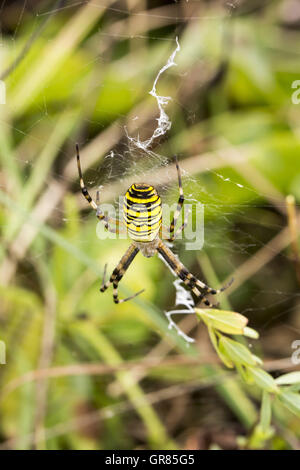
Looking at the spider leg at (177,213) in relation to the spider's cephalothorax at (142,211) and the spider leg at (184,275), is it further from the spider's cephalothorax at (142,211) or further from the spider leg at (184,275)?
the spider leg at (184,275)

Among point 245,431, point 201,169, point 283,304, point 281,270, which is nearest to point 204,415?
point 245,431

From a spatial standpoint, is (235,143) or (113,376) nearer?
(113,376)

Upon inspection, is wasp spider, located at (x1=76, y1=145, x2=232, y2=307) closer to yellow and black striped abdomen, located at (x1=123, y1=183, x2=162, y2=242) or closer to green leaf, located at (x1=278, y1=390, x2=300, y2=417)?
yellow and black striped abdomen, located at (x1=123, y1=183, x2=162, y2=242)

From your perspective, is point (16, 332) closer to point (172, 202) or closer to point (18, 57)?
point (172, 202)

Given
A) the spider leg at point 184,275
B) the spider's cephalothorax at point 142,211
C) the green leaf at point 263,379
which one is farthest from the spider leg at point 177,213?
the green leaf at point 263,379

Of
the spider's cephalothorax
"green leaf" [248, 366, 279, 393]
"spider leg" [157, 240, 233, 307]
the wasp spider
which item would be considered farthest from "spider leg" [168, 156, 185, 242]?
"green leaf" [248, 366, 279, 393]
